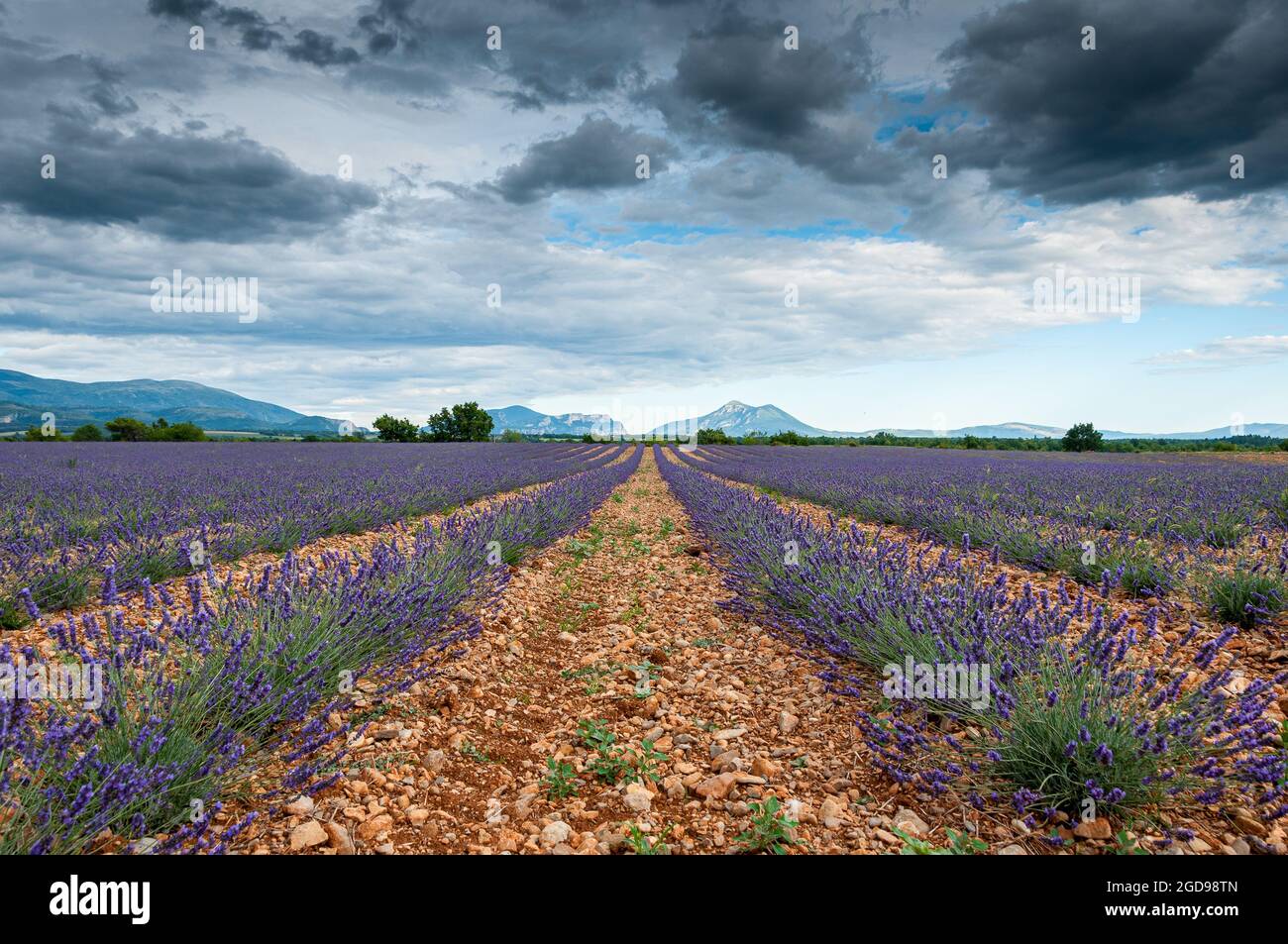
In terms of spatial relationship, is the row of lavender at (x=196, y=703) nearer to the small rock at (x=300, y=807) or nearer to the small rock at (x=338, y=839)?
the small rock at (x=300, y=807)

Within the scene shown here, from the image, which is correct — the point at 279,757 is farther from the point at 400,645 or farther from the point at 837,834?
the point at 837,834

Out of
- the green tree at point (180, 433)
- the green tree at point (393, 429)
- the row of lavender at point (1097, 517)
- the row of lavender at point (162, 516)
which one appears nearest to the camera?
the row of lavender at point (162, 516)

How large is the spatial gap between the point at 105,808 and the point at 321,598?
1.51m

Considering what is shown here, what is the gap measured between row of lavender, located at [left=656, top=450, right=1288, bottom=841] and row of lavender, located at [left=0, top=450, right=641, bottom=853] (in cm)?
222

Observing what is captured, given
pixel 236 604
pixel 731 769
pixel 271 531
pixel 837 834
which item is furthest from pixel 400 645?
pixel 271 531

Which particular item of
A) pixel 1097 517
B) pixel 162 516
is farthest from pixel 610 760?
pixel 1097 517

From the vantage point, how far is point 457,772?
7.34 ft

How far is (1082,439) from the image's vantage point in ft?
150

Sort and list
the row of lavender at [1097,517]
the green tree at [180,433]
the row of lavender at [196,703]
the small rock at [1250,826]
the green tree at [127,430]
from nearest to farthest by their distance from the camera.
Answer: the row of lavender at [196,703]
the small rock at [1250,826]
the row of lavender at [1097,517]
the green tree at [127,430]
the green tree at [180,433]

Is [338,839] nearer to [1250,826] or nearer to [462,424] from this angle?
[1250,826]

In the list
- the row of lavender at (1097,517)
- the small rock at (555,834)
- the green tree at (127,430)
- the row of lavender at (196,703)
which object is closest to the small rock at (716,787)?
the small rock at (555,834)

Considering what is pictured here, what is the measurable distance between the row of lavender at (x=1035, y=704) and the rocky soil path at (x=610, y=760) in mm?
219

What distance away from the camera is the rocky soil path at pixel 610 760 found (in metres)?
1.80
